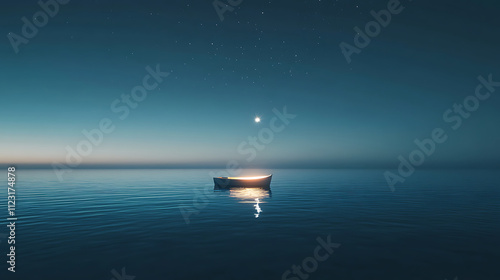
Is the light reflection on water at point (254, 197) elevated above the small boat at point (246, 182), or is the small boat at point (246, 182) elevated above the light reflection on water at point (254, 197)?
the small boat at point (246, 182)

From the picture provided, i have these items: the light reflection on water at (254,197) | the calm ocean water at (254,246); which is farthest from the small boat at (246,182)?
the calm ocean water at (254,246)

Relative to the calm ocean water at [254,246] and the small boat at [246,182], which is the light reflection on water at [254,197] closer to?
the small boat at [246,182]

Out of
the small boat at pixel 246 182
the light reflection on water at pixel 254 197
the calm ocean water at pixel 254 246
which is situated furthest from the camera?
the small boat at pixel 246 182

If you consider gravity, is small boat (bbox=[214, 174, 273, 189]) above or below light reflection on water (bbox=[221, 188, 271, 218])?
above

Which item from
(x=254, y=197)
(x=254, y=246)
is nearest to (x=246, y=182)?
(x=254, y=197)

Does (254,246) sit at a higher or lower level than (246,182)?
lower

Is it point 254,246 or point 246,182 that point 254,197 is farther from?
point 254,246

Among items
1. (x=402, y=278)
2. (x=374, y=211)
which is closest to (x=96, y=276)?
(x=402, y=278)

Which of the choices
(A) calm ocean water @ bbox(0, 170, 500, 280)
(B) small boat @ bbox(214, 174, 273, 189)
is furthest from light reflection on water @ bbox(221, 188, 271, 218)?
(A) calm ocean water @ bbox(0, 170, 500, 280)

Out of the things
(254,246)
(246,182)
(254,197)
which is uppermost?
(246,182)

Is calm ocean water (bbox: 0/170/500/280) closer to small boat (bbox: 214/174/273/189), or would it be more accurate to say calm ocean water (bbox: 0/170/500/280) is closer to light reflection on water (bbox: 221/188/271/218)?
light reflection on water (bbox: 221/188/271/218)

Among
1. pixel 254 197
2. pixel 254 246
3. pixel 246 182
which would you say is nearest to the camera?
pixel 254 246

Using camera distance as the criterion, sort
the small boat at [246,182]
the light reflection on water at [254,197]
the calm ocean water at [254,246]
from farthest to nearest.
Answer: the small boat at [246,182] < the light reflection on water at [254,197] < the calm ocean water at [254,246]

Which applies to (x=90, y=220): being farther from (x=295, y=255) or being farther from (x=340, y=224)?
(x=340, y=224)
